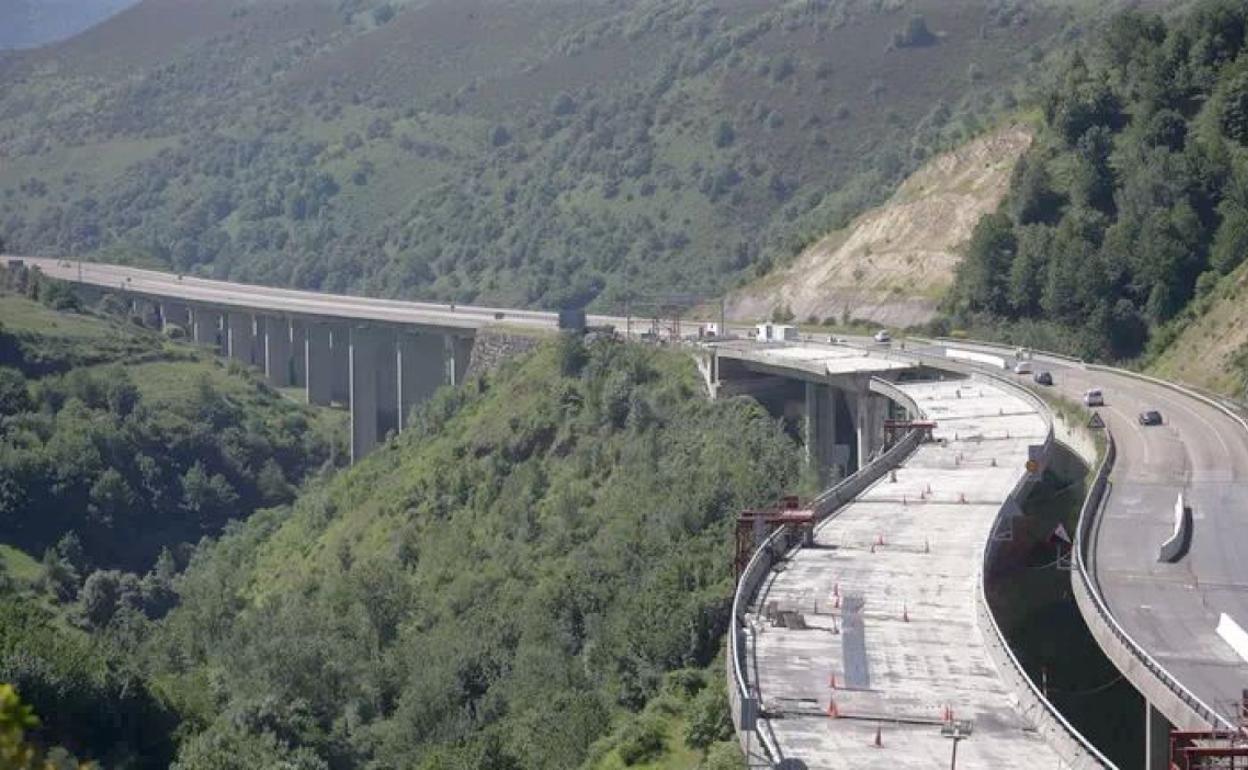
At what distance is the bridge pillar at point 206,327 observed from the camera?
127312 millimetres

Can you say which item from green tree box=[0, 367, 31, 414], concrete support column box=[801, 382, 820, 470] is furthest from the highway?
green tree box=[0, 367, 31, 414]

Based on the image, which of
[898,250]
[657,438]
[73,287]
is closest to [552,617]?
[657,438]

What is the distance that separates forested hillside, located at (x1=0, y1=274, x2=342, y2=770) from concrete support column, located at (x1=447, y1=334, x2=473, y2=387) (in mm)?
7410

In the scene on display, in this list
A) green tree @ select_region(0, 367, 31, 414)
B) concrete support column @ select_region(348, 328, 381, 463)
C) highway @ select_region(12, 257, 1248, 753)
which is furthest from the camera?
concrete support column @ select_region(348, 328, 381, 463)

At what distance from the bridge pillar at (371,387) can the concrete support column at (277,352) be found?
34.9 ft

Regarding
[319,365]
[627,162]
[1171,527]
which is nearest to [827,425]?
[1171,527]

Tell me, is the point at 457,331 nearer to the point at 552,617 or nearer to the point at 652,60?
the point at 552,617

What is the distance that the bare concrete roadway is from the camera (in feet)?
101

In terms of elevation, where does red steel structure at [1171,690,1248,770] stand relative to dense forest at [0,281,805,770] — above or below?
above

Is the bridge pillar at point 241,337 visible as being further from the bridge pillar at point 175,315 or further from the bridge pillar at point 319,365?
the bridge pillar at point 319,365

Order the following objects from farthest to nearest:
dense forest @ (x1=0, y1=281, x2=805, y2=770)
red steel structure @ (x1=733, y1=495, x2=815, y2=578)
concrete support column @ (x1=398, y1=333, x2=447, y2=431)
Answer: concrete support column @ (x1=398, y1=333, x2=447, y2=431) → dense forest @ (x1=0, y1=281, x2=805, y2=770) → red steel structure @ (x1=733, y1=495, x2=815, y2=578)

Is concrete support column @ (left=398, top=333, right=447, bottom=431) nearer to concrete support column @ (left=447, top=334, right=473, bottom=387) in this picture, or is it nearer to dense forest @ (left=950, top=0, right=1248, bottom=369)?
concrete support column @ (left=447, top=334, right=473, bottom=387)

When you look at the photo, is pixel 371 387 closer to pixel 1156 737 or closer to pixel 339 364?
pixel 339 364

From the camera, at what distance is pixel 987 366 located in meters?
71.8
